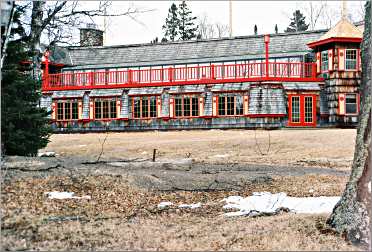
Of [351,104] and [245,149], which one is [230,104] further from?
[245,149]

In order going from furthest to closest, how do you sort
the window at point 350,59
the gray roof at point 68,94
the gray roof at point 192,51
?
the gray roof at point 192,51
the gray roof at point 68,94
the window at point 350,59

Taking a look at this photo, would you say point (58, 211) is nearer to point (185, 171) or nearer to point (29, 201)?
point (29, 201)

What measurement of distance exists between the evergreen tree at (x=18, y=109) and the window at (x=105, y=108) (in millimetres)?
19713

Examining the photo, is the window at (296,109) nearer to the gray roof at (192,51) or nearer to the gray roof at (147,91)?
the gray roof at (192,51)

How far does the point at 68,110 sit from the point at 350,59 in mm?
18937

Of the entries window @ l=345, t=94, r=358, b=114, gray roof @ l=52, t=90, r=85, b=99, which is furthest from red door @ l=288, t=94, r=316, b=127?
gray roof @ l=52, t=90, r=85, b=99

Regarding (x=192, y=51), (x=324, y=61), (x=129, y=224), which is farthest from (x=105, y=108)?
(x=129, y=224)

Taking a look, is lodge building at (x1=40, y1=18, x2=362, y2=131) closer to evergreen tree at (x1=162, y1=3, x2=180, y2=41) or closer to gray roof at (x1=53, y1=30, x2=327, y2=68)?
gray roof at (x1=53, y1=30, x2=327, y2=68)

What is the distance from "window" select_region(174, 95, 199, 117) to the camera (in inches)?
1236

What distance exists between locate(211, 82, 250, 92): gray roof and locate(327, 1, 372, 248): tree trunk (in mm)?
22457

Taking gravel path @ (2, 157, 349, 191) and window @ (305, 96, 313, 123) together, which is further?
window @ (305, 96, 313, 123)

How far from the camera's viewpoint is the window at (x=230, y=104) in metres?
30.5

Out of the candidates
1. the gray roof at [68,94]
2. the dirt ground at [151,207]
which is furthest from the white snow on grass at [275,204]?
the gray roof at [68,94]

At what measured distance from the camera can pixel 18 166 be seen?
9.38 meters
